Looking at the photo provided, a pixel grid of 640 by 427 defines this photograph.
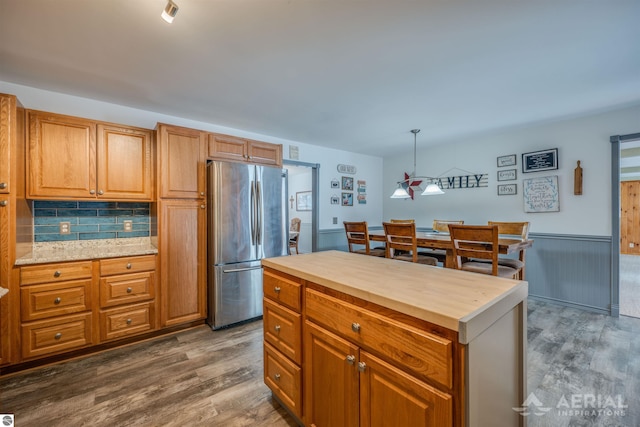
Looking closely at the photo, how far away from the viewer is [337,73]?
222 centimetres

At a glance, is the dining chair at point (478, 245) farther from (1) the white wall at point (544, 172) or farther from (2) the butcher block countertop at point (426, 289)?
(1) the white wall at point (544, 172)

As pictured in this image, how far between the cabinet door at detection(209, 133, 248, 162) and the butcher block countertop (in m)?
1.87

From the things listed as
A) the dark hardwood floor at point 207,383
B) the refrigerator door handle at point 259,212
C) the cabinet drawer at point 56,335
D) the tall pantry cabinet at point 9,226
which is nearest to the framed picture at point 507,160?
the dark hardwood floor at point 207,383

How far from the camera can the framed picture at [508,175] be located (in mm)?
3855

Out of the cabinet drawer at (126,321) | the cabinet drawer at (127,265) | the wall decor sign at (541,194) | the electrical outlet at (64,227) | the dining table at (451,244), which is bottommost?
the cabinet drawer at (126,321)

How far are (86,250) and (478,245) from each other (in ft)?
12.1

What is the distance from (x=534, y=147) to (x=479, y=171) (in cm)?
74

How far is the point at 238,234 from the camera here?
2926mm

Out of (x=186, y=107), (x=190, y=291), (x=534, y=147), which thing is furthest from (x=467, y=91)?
(x=190, y=291)

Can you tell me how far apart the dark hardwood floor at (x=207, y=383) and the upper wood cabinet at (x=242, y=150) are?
195 centimetres

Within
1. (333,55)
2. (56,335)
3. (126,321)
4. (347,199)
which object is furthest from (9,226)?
(347,199)

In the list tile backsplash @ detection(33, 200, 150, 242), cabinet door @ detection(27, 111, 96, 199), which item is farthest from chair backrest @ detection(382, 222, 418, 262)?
cabinet door @ detection(27, 111, 96, 199)

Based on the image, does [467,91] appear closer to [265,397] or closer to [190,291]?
[265,397]

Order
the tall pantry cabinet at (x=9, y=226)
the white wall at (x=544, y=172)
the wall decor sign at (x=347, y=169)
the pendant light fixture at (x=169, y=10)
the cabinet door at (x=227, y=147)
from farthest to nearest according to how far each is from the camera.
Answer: the wall decor sign at (x=347, y=169)
the white wall at (x=544, y=172)
the cabinet door at (x=227, y=147)
the tall pantry cabinet at (x=9, y=226)
the pendant light fixture at (x=169, y=10)
